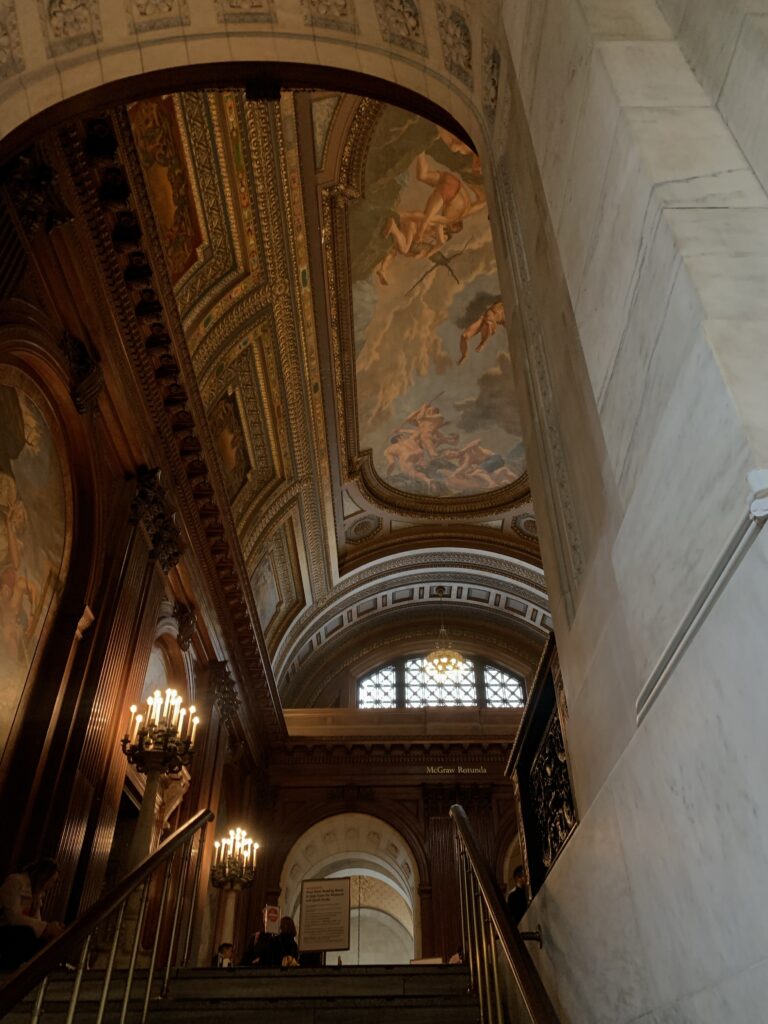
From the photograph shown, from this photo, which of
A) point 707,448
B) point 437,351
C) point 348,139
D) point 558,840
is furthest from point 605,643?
point 437,351

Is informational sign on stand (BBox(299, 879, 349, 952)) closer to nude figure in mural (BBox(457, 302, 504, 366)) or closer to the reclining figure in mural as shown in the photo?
the reclining figure in mural

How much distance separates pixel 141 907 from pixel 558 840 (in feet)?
7.20

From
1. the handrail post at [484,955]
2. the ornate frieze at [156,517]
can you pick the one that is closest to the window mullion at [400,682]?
the ornate frieze at [156,517]

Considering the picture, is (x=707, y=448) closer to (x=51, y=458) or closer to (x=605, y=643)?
(x=605, y=643)

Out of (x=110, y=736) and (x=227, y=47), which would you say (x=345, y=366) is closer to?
(x=110, y=736)

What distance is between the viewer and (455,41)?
4488mm

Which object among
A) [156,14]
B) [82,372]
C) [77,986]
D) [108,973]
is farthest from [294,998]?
[156,14]

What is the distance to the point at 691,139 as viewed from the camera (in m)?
2.10

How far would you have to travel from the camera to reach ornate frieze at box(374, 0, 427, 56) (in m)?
4.65

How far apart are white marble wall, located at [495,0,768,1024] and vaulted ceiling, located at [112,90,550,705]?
5.83 feet

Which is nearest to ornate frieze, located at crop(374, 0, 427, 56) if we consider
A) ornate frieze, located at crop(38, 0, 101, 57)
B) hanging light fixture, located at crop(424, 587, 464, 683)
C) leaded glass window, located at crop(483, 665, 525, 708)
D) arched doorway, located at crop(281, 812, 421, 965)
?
ornate frieze, located at crop(38, 0, 101, 57)

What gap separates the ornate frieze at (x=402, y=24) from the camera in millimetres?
4652

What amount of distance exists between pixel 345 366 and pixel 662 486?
10555mm

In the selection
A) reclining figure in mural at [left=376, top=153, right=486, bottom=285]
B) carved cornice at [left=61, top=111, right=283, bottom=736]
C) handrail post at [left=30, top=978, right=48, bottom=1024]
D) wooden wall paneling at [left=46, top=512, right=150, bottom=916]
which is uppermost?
reclining figure in mural at [left=376, top=153, right=486, bottom=285]
